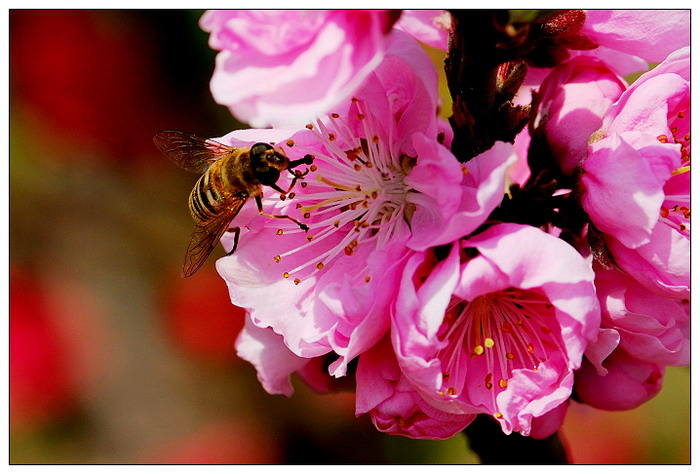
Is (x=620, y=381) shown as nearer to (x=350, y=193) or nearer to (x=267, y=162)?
(x=350, y=193)

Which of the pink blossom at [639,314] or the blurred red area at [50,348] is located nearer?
the pink blossom at [639,314]

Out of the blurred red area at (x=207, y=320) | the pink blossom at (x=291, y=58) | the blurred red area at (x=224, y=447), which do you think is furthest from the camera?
the blurred red area at (x=207, y=320)

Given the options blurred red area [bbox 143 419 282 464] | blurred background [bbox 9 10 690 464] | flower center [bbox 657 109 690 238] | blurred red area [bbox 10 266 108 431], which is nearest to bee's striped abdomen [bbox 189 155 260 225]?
flower center [bbox 657 109 690 238]

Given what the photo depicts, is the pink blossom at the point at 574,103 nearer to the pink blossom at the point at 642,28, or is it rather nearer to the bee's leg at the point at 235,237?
the pink blossom at the point at 642,28

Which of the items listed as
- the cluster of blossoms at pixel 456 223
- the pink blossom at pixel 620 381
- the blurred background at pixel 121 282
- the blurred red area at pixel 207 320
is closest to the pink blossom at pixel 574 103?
the cluster of blossoms at pixel 456 223

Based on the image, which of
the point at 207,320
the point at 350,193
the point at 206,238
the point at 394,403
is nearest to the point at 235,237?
the point at 206,238
